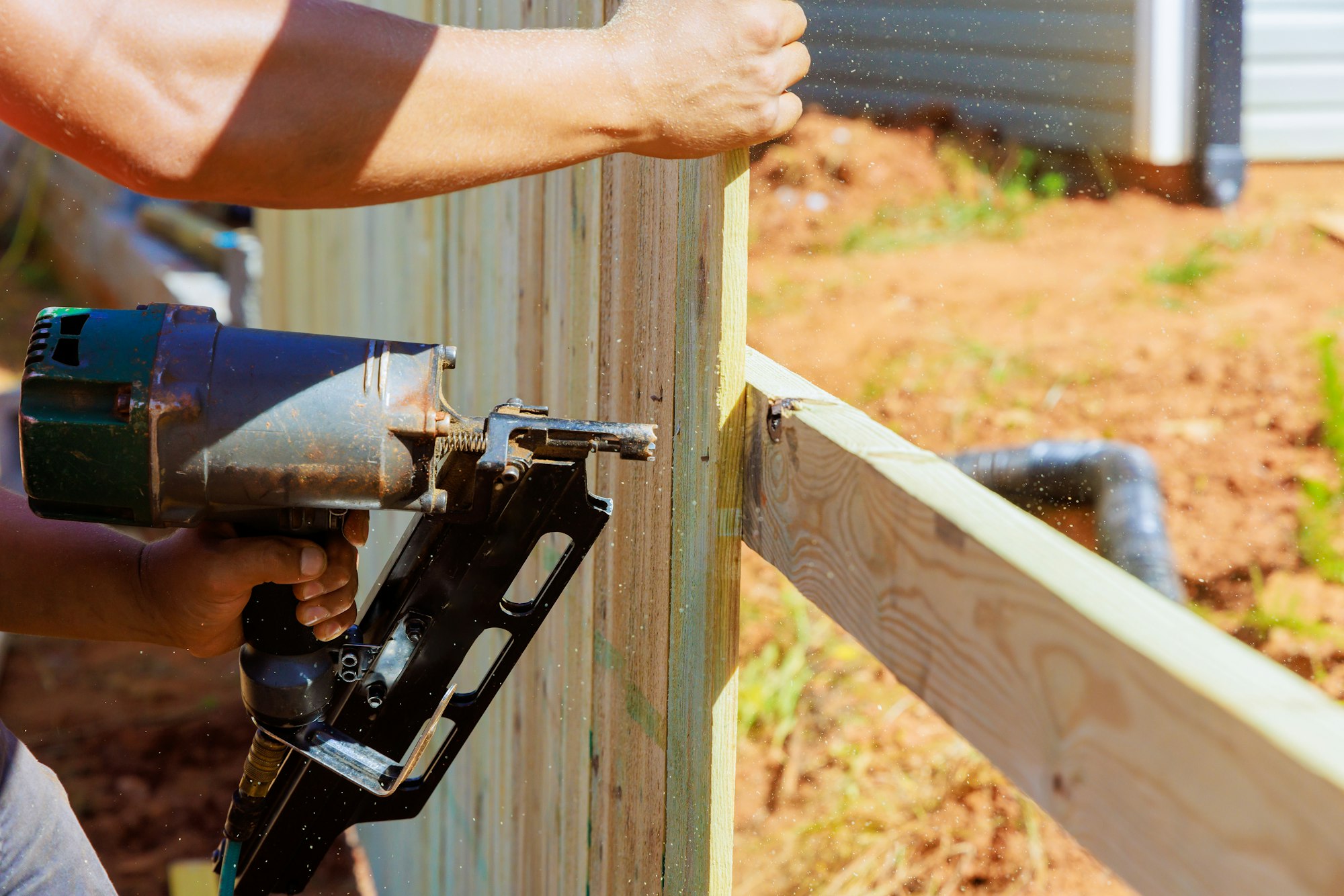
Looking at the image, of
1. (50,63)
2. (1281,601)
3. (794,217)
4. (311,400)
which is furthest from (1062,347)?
(50,63)

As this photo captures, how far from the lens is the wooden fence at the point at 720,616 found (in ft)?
2.23

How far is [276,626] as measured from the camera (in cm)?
153

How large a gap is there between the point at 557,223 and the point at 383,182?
0.82 m

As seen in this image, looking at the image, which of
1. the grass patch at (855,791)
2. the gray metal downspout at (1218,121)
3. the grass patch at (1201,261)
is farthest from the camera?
the gray metal downspout at (1218,121)

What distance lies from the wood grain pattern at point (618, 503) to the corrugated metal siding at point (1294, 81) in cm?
612

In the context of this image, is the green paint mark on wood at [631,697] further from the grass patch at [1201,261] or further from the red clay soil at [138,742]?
the grass patch at [1201,261]

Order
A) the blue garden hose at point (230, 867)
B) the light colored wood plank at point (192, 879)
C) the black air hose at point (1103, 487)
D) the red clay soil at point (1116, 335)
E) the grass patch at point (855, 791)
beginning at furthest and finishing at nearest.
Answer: the red clay soil at point (1116, 335), the light colored wood plank at point (192, 879), the grass patch at point (855, 791), the black air hose at point (1103, 487), the blue garden hose at point (230, 867)

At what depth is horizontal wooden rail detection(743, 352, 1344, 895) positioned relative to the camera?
0.63m

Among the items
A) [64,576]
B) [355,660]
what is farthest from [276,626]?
[64,576]

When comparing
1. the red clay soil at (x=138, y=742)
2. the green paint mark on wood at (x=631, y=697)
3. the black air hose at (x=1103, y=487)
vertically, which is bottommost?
the red clay soil at (x=138, y=742)

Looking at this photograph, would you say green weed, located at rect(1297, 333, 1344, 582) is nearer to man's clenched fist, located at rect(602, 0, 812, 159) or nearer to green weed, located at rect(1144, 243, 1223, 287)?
green weed, located at rect(1144, 243, 1223, 287)

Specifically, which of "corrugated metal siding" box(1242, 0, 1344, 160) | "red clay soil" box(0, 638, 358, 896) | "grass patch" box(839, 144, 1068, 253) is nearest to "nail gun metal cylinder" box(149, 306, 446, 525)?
"red clay soil" box(0, 638, 358, 896)

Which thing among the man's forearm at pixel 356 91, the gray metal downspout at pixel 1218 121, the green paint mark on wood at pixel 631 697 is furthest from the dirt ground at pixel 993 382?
the man's forearm at pixel 356 91

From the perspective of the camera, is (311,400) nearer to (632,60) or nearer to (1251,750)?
(632,60)
